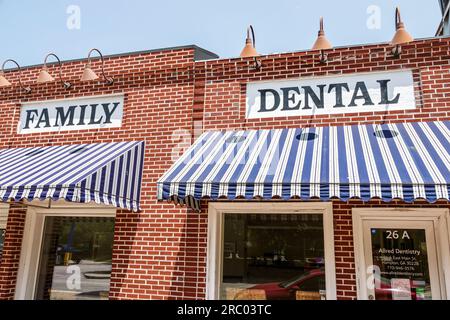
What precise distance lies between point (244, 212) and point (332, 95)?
230 centimetres

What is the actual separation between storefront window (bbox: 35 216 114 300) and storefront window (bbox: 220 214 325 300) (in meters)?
2.12

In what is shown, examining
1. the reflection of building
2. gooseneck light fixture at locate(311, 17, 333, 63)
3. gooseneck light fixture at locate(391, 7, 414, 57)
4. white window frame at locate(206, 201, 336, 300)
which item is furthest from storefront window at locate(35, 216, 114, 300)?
the reflection of building

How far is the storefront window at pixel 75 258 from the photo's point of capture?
6.38m

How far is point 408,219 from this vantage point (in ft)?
17.5

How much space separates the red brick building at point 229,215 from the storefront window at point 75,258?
0.02 m

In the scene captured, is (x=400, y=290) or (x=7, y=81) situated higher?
(x=7, y=81)

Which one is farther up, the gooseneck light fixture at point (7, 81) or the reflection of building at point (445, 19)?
the reflection of building at point (445, 19)

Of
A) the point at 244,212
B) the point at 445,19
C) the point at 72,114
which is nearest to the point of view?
the point at 244,212

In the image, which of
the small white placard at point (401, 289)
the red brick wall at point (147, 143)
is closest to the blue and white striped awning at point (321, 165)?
the red brick wall at point (147, 143)

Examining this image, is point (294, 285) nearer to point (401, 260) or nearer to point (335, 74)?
point (401, 260)

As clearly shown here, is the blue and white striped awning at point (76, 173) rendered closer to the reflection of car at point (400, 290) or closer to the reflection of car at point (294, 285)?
the reflection of car at point (294, 285)

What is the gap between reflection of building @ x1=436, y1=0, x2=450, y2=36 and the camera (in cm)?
1273

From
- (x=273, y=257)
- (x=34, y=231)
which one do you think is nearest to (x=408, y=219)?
(x=273, y=257)
